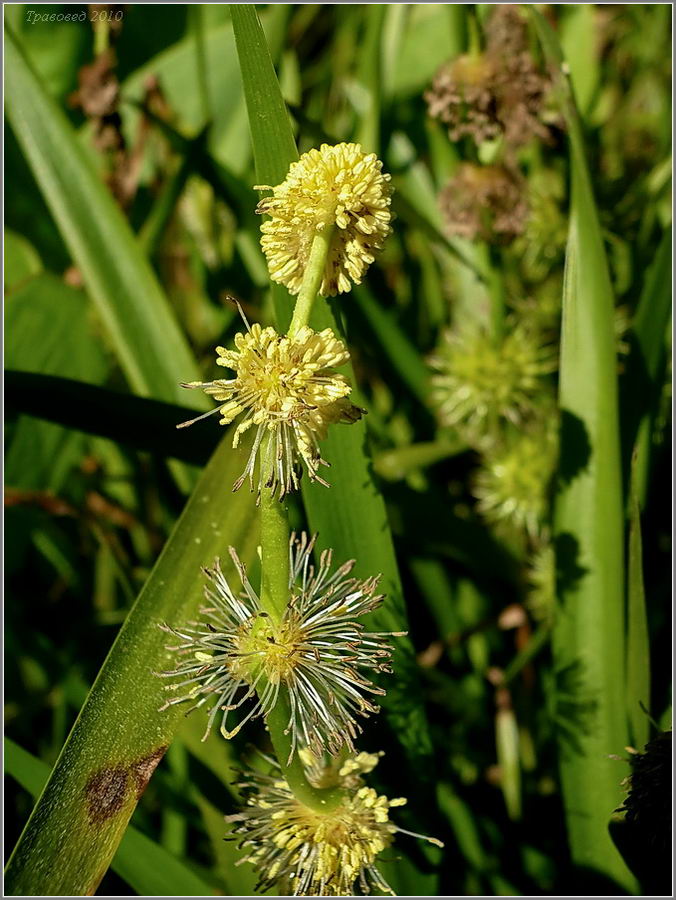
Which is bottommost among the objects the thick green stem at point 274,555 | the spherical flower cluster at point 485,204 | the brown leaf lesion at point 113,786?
the brown leaf lesion at point 113,786

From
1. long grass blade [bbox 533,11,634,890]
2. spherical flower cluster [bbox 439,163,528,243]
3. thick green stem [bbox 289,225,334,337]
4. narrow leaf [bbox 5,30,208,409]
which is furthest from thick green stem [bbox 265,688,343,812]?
spherical flower cluster [bbox 439,163,528,243]

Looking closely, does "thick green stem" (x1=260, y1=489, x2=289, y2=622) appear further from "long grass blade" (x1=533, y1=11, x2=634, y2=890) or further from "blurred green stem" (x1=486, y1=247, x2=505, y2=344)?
"blurred green stem" (x1=486, y1=247, x2=505, y2=344)

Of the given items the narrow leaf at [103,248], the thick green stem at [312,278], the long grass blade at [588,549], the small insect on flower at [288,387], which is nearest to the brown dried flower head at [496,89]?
the long grass blade at [588,549]

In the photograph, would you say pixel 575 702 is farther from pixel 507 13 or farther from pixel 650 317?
pixel 507 13

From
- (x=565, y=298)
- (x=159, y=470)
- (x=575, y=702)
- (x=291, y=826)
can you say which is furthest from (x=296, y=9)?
(x=291, y=826)

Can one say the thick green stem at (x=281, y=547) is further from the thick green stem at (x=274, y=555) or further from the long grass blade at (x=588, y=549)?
the long grass blade at (x=588, y=549)

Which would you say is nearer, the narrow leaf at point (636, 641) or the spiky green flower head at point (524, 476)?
the narrow leaf at point (636, 641)
